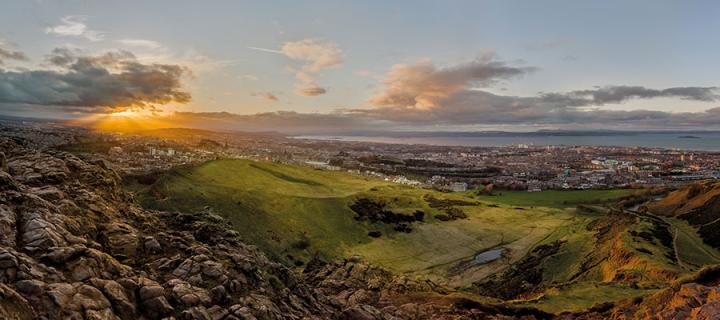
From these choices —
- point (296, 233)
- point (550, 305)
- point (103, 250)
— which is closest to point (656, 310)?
point (550, 305)

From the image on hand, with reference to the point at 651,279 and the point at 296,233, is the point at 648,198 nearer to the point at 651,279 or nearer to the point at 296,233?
the point at 651,279

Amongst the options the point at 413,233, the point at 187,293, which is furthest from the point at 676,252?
the point at 187,293

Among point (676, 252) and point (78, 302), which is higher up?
point (78, 302)

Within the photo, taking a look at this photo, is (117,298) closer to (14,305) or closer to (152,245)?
(14,305)

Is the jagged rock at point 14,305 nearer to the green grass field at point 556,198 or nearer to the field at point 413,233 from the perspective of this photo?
the field at point 413,233

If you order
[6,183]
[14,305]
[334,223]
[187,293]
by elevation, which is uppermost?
[6,183]

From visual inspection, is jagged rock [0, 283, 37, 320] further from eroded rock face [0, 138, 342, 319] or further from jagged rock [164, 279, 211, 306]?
jagged rock [164, 279, 211, 306]

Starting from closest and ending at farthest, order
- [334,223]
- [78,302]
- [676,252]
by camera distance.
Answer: [78,302]
[676,252]
[334,223]

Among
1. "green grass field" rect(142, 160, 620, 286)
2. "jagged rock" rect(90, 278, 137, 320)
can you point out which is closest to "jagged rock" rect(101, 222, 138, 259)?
"jagged rock" rect(90, 278, 137, 320)

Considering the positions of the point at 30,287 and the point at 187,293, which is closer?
the point at 30,287
